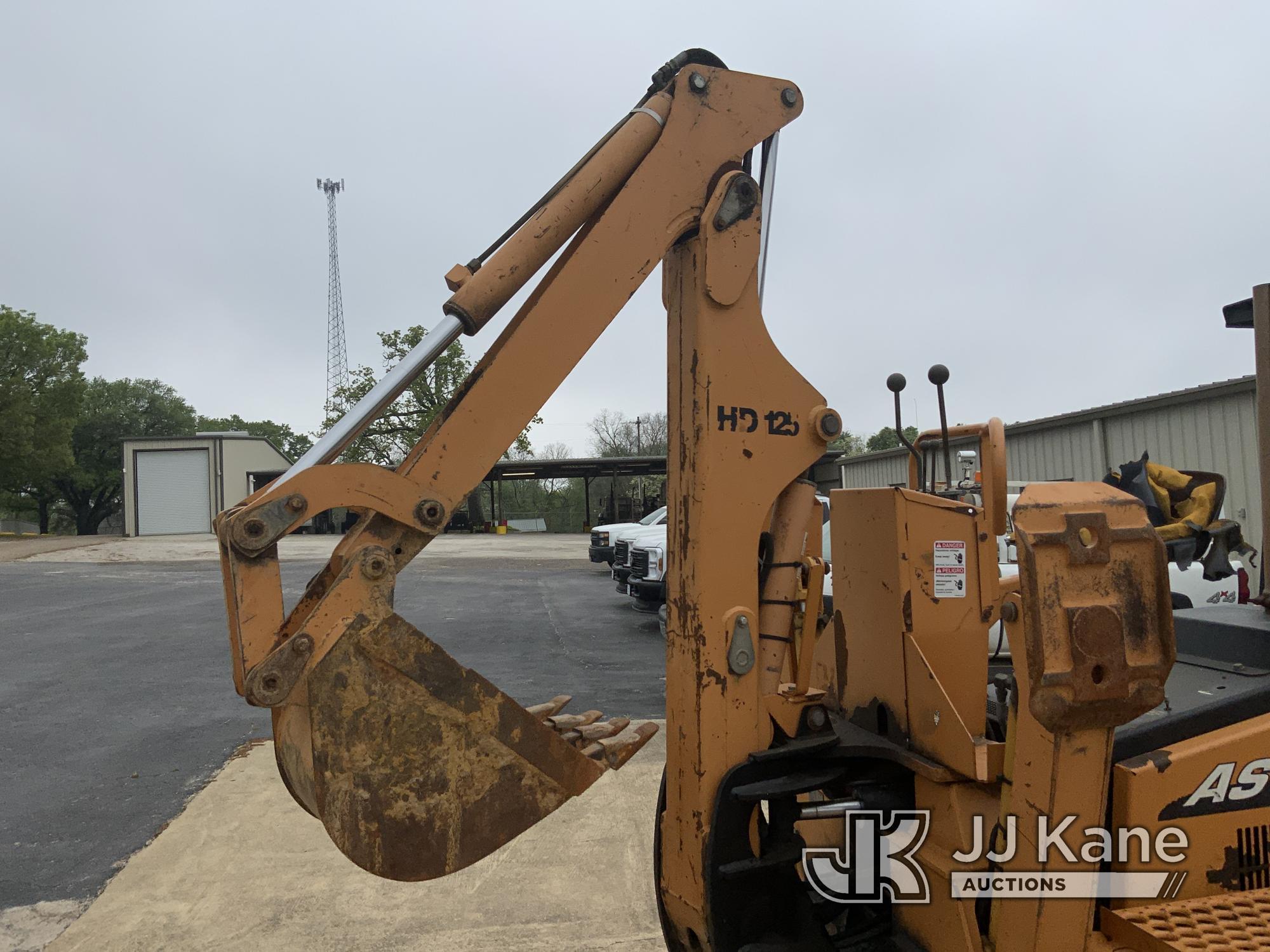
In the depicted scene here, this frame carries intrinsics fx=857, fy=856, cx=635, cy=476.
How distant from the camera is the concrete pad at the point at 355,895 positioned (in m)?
3.74

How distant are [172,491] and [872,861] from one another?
147 ft

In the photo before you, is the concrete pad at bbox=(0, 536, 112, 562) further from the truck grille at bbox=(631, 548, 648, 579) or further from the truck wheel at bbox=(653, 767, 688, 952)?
the truck wheel at bbox=(653, 767, 688, 952)

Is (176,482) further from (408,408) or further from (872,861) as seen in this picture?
(872,861)

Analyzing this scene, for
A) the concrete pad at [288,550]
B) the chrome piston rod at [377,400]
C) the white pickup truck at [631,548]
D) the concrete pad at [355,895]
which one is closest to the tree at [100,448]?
the concrete pad at [288,550]

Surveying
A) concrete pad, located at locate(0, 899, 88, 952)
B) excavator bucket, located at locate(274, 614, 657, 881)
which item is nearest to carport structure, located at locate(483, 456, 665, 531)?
concrete pad, located at locate(0, 899, 88, 952)

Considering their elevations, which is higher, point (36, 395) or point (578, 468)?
point (36, 395)

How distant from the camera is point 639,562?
12.6 meters

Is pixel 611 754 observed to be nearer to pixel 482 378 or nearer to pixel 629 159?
pixel 482 378

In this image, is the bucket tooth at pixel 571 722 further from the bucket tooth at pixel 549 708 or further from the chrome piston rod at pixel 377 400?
the chrome piston rod at pixel 377 400

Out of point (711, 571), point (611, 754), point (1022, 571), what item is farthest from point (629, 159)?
point (611, 754)

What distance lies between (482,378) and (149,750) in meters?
5.90

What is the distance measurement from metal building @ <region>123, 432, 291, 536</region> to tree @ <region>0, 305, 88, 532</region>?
21.2 feet

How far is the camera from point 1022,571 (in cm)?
186

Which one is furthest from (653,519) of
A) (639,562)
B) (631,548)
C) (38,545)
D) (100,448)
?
(100,448)
